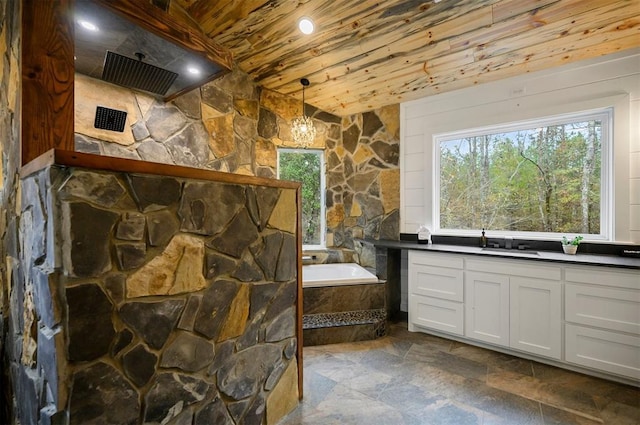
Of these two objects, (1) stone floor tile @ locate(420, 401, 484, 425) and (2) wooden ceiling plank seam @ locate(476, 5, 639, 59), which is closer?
(1) stone floor tile @ locate(420, 401, 484, 425)

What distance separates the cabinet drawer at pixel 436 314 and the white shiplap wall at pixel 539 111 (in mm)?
947

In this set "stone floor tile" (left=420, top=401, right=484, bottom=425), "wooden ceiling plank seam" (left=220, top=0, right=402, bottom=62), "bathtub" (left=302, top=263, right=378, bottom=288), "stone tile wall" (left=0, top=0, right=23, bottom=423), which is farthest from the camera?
"bathtub" (left=302, top=263, right=378, bottom=288)

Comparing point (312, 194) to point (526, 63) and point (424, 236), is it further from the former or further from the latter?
point (526, 63)

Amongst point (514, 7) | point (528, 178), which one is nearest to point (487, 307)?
point (528, 178)

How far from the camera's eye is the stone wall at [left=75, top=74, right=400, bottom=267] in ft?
8.01

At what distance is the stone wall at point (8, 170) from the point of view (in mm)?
1389

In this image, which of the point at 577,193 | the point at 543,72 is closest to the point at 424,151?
the point at 543,72

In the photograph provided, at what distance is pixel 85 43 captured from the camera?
1867mm

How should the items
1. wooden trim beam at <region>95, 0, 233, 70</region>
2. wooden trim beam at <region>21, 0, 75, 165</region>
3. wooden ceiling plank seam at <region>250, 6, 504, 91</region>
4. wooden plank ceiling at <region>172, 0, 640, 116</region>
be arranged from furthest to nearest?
wooden ceiling plank seam at <region>250, 6, 504, 91</region> < wooden plank ceiling at <region>172, 0, 640, 116</region> < wooden trim beam at <region>95, 0, 233, 70</region> < wooden trim beam at <region>21, 0, 75, 165</region>

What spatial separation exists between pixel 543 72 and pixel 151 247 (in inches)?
Answer: 141

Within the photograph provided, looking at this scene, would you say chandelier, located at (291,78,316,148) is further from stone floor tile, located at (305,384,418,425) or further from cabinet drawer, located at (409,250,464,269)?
stone floor tile, located at (305,384,418,425)

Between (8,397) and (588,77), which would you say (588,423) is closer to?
(588,77)

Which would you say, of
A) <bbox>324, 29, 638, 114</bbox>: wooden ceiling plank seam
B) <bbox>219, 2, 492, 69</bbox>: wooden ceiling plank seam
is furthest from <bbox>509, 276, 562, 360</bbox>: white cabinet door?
<bbox>219, 2, 492, 69</bbox>: wooden ceiling plank seam

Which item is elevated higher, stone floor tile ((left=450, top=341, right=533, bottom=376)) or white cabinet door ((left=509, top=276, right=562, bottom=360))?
white cabinet door ((left=509, top=276, right=562, bottom=360))
